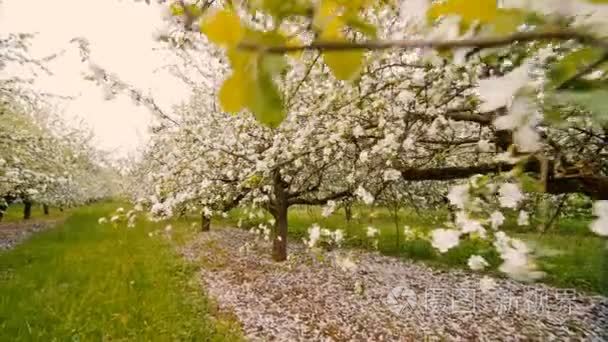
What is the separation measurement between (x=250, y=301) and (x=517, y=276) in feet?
24.8

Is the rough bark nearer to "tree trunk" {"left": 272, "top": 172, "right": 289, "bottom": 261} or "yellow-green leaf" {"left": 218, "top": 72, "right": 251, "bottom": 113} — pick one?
"yellow-green leaf" {"left": 218, "top": 72, "right": 251, "bottom": 113}

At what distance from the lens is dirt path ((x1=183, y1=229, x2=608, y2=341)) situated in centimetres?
704

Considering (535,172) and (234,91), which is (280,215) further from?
(234,91)

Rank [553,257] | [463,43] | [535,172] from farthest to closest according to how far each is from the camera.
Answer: [553,257]
[535,172]
[463,43]

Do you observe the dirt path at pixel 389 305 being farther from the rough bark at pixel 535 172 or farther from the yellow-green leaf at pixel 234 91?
the yellow-green leaf at pixel 234 91

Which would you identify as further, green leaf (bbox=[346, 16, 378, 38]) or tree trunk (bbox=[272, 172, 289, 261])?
tree trunk (bbox=[272, 172, 289, 261])

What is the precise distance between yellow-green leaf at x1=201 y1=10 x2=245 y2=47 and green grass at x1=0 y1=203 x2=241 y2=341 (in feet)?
22.1

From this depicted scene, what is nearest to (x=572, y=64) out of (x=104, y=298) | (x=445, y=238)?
(x=445, y=238)

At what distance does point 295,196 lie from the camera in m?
11.3

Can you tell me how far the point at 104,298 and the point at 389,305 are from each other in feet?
17.0

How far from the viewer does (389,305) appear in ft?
26.8

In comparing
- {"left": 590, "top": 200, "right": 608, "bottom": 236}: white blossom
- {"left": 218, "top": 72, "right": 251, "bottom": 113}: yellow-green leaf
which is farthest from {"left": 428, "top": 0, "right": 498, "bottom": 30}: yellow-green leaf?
{"left": 590, "top": 200, "right": 608, "bottom": 236}: white blossom

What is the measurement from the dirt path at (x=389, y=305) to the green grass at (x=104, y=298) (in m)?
0.63

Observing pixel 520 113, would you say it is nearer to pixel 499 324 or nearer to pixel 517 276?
pixel 517 276
